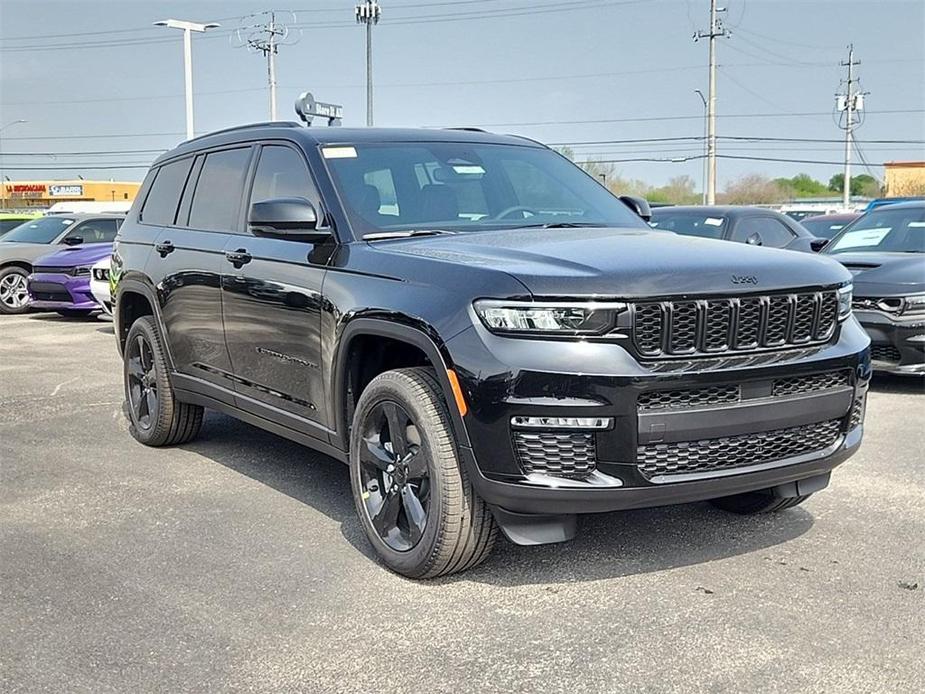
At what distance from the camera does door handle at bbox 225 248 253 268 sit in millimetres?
5246

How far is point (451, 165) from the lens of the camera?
5.21m

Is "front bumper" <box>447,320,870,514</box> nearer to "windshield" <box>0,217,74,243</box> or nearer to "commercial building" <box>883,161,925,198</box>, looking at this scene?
"windshield" <box>0,217,74,243</box>

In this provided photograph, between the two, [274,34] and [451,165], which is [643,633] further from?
[274,34]

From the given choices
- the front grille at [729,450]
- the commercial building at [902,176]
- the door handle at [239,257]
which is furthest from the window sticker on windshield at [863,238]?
the commercial building at [902,176]

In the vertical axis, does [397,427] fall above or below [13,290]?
above

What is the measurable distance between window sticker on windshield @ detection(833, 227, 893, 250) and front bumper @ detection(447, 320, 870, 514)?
6212 mm

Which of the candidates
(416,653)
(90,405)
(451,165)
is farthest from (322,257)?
(90,405)

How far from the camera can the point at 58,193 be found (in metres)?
84.8

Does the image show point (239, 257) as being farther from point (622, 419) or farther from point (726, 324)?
point (726, 324)

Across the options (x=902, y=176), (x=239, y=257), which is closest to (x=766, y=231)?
(x=239, y=257)

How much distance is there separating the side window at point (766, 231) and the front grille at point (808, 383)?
24.3ft

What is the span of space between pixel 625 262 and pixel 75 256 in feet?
43.1

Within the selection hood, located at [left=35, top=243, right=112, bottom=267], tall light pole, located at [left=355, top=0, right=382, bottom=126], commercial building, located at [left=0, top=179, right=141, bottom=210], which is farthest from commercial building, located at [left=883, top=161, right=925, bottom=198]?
hood, located at [left=35, top=243, right=112, bottom=267]

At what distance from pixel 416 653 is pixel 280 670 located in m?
0.45
